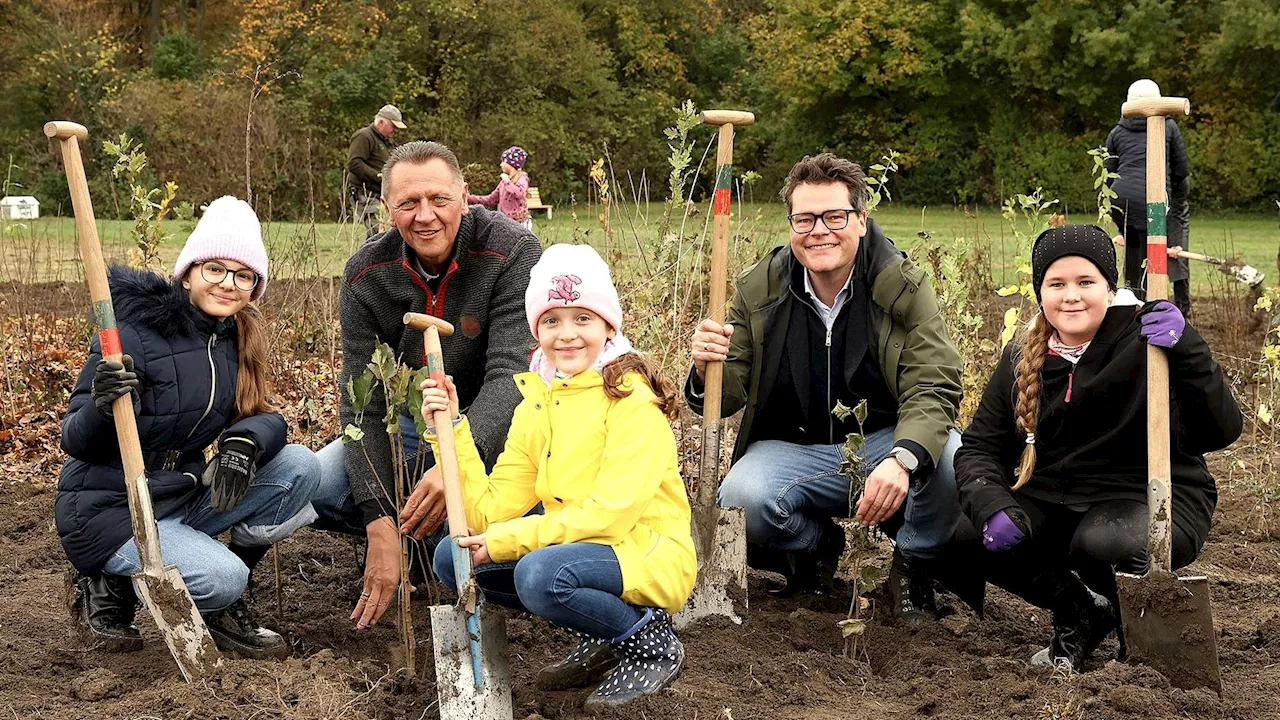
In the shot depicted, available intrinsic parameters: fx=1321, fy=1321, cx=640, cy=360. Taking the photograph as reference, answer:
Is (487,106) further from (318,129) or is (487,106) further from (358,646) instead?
(358,646)

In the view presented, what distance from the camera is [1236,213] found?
925 inches

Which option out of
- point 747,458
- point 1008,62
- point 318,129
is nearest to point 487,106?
point 318,129

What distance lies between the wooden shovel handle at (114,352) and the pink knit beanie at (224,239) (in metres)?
0.23

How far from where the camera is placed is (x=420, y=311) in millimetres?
3816

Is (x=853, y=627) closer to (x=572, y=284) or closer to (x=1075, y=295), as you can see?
(x=1075, y=295)

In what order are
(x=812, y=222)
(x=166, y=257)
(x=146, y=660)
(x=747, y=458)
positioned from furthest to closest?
(x=166, y=257), (x=747, y=458), (x=812, y=222), (x=146, y=660)

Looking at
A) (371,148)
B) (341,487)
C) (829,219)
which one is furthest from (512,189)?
(829,219)

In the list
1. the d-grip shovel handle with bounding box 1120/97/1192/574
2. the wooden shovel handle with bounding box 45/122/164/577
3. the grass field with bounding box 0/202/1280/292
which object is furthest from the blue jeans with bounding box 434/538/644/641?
the grass field with bounding box 0/202/1280/292

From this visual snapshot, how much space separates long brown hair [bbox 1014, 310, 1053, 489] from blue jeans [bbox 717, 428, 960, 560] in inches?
12.2

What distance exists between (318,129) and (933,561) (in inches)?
798

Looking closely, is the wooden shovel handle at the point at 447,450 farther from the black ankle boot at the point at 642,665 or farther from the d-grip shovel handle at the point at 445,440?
the black ankle boot at the point at 642,665

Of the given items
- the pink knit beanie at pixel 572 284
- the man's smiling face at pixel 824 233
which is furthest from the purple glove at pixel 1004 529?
the pink knit beanie at pixel 572 284

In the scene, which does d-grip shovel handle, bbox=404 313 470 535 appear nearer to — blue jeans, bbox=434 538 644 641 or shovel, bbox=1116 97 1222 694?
blue jeans, bbox=434 538 644 641

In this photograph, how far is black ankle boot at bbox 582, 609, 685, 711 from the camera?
9.91ft
